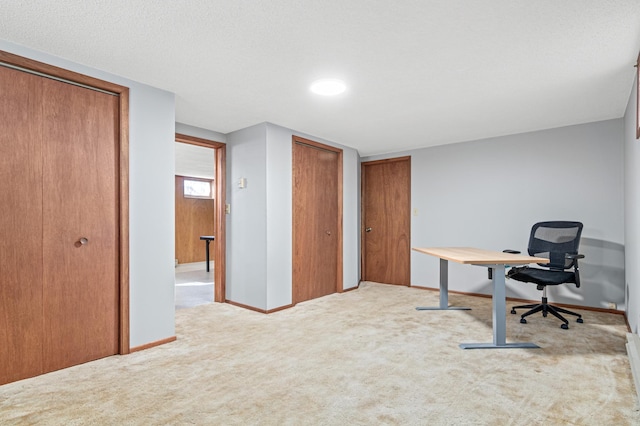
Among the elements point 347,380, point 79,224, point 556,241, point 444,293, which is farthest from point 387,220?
point 79,224

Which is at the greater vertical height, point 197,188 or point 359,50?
point 359,50

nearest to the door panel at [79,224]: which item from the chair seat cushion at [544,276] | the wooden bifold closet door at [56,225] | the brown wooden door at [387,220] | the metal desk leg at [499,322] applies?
the wooden bifold closet door at [56,225]

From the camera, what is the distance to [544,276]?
3.40m

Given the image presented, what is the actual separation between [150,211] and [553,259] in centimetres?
392

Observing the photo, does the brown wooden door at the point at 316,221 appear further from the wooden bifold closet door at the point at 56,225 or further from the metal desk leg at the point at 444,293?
the wooden bifold closet door at the point at 56,225

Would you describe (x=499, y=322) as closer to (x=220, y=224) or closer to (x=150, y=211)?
(x=150, y=211)

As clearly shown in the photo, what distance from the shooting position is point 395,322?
3523 mm

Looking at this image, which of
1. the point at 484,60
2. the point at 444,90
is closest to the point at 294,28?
the point at 484,60

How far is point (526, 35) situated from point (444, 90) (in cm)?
91

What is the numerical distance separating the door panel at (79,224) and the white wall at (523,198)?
4123 mm

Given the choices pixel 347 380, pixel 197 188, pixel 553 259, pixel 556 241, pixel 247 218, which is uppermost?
pixel 197 188

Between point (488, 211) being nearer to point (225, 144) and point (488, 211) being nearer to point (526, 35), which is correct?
point (526, 35)

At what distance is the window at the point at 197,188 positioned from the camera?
8660 millimetres

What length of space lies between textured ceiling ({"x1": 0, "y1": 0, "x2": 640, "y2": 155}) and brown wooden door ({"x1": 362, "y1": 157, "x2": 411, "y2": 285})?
6.82 feet
